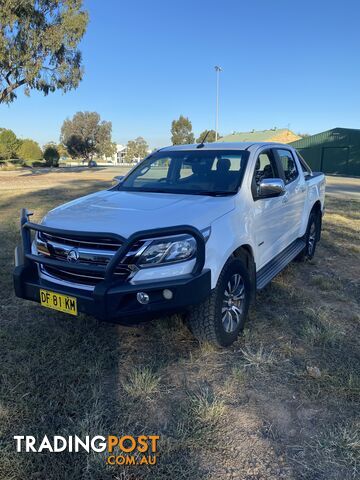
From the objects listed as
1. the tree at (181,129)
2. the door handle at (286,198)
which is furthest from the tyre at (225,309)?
the tree at (181,129)

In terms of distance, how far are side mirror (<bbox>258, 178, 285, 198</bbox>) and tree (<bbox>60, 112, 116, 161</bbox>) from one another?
68760 millimetres

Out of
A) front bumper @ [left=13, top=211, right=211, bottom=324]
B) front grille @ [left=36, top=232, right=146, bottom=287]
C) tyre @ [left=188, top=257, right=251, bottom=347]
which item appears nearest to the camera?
front bumper @ [left=13, top=211, right=211, bottom=324]

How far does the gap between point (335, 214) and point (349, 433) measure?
8.89 meters

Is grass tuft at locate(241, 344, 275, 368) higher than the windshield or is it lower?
lower

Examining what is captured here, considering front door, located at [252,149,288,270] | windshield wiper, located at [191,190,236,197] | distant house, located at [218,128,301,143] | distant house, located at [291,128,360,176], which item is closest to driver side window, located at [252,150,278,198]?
front door, located at [252,149,288,270]

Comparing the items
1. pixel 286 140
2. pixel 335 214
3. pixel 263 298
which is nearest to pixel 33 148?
pixel 286 140

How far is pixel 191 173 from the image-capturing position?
4.12 metres

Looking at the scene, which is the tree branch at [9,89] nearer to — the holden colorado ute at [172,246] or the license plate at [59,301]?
the holden colorado ute at [172,246]

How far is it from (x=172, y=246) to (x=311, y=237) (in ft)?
13.0

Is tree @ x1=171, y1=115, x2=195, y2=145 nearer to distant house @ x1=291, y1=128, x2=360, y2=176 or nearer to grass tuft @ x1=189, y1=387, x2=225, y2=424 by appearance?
distant house @ x1=291, y1=128, x2=360, y2=176

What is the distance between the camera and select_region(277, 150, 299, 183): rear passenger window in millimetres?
4871

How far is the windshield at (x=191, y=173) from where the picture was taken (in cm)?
377

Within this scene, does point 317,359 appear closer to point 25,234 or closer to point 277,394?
point 277,394

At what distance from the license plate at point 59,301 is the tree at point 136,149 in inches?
4031
